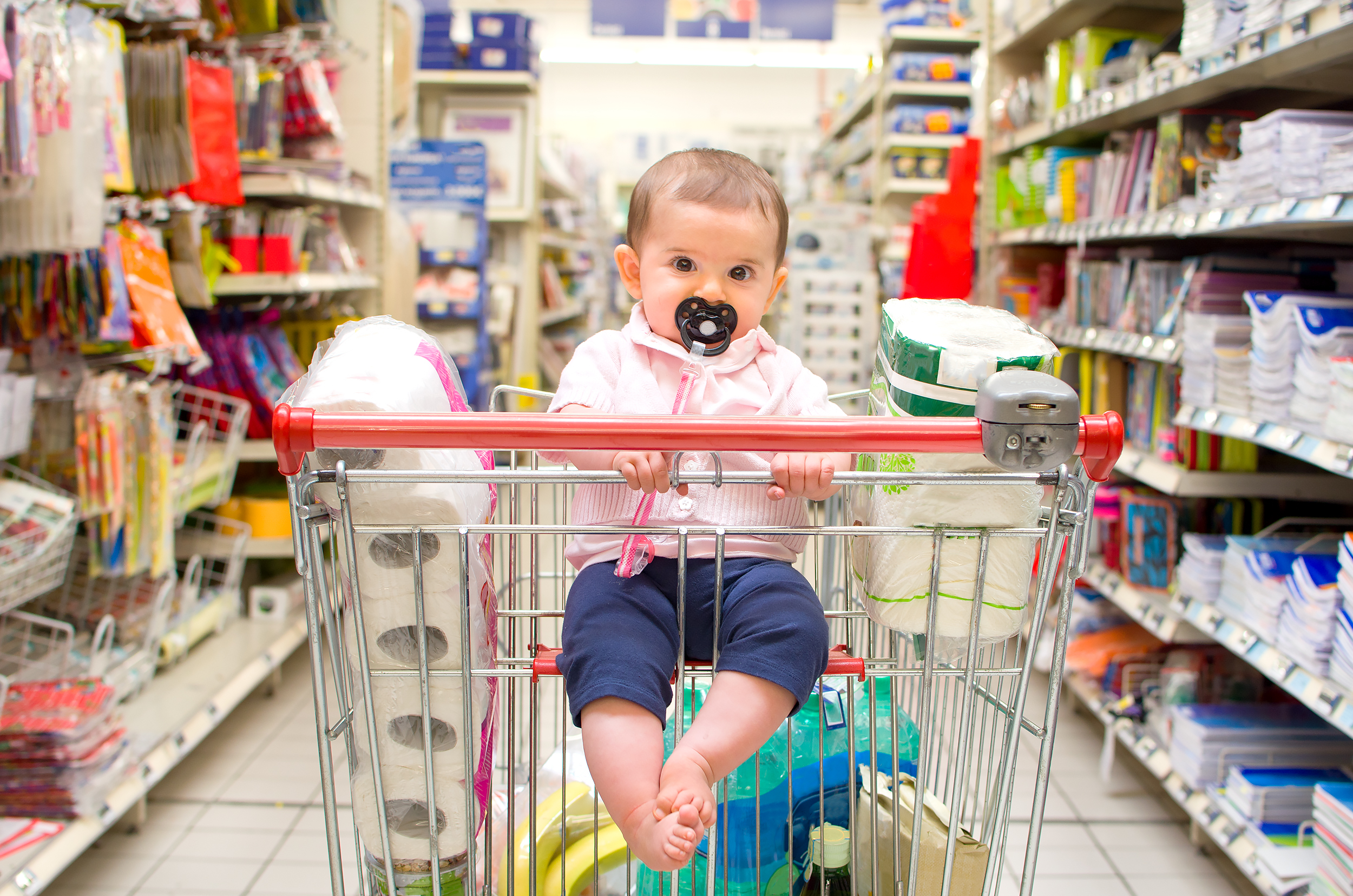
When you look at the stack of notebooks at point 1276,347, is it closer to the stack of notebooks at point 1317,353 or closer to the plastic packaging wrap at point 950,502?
the stack of notebooks at point 1317,353

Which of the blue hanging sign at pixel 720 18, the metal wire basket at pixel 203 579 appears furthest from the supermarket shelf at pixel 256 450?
the blue hanging sign at pixel 720 18

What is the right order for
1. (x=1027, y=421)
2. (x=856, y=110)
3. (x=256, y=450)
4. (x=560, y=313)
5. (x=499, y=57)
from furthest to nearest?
(x=560, y=313) < (x=856, y=110) < (x=499, y=57) < (x=256, y=450) < (x=1027, y=421)

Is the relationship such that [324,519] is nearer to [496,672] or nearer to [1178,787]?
[496,672]

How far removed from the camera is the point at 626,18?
24.5 ft

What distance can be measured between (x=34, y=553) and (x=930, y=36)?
5.07 metres

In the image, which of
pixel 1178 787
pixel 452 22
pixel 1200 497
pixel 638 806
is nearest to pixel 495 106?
pixel 452 22

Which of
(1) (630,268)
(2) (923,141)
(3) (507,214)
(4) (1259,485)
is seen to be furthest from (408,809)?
(2) (923,141)

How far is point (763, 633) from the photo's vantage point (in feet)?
3.74

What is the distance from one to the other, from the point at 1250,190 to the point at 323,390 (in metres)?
1.91

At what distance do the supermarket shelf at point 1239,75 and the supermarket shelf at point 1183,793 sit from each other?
1.53 m

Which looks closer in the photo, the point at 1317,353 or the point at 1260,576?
the point at 1317,353

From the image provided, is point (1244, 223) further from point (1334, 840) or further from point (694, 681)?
point (694, 681)

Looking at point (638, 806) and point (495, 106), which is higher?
point (495, 106)

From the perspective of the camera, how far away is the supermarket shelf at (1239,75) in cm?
182
